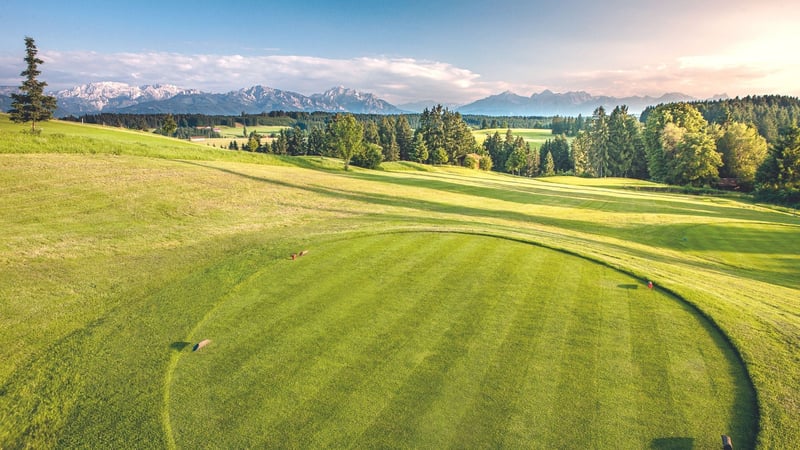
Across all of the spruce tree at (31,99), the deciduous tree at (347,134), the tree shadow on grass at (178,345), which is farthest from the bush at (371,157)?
the tree shadow on grass at (178,345)

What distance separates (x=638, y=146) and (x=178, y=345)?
317 feet

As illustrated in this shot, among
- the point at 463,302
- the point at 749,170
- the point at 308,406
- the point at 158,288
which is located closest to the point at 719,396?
the point at 463,302

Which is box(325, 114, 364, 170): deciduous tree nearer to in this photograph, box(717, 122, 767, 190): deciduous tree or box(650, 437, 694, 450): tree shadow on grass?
box(650, 437, 694, 450): tree shadow on grass

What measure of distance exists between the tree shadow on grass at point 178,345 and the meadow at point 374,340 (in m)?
0.04

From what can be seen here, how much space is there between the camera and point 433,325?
324 inches

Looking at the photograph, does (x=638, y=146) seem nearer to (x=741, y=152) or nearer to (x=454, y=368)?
(x=741, y=152)

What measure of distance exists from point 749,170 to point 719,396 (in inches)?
3000

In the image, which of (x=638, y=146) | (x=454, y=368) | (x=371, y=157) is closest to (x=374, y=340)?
(x=454, y=368)

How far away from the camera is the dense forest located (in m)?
55.6

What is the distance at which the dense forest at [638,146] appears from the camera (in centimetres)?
5559

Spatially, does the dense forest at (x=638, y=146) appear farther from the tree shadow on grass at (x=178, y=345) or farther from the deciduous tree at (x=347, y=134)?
the tree shadow on grass at (x=178, y=345)

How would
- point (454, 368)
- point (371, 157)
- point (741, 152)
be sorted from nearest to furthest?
point (454, 368) → point (741, 152) → point (371, 157)

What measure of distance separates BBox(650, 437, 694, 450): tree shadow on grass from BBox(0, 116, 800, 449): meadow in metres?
0.02

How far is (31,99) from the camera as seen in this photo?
41469 millimetres
